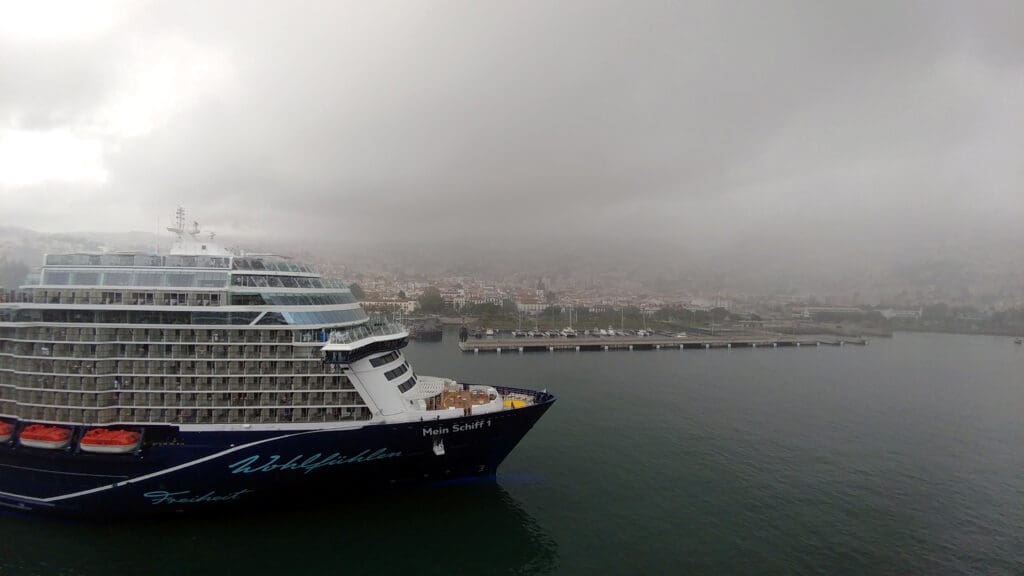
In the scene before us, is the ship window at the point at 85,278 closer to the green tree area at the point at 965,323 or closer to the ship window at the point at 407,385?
the ship window at the point at 407,385

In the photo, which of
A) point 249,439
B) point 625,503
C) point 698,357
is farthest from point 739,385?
point 249,439

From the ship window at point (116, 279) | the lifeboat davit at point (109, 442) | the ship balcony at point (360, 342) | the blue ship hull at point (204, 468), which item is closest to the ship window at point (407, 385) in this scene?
the ship balcony at point (360, 342)

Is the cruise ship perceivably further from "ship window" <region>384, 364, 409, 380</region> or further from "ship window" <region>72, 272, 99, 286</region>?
"ship window" <region>384, 364, 409, 380</region>

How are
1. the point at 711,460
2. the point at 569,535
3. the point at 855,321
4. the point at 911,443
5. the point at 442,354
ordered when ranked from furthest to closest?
1. the point at 855,321
2. the point at 442,354
3. the point at 911,443
4. the point at 711,460
5. the point at 569,535

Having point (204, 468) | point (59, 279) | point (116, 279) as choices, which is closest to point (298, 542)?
point (204, 468)

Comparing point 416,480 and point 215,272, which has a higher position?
point 215,272

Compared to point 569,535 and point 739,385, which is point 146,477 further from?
point 739,385

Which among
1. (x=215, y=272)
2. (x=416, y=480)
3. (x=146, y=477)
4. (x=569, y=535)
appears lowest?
(x=569, y=535)
